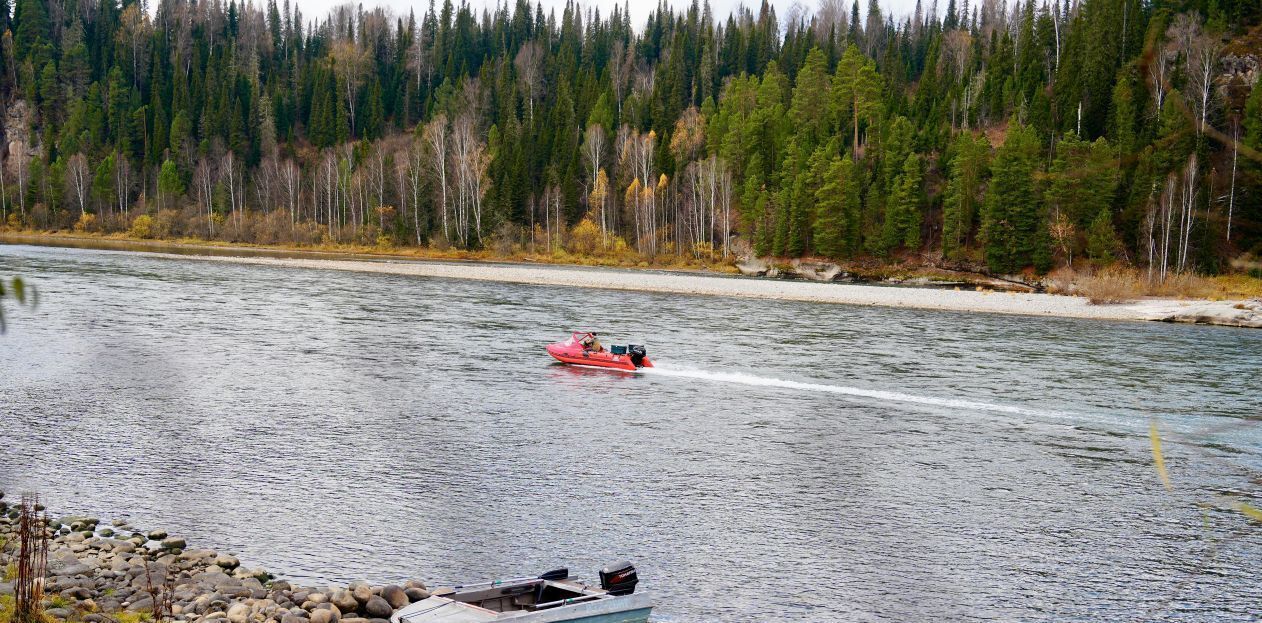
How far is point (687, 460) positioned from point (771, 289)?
50.0m

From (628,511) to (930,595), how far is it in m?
5.16

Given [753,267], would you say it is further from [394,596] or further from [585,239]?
[394,596]

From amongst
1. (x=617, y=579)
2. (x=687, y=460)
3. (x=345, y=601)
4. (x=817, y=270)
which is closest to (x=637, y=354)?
(x=687, y=460)

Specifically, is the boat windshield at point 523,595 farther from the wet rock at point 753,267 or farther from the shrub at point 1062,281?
the wet rock at point 753,267

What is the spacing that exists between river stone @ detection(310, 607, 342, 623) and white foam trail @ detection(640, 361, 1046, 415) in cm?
1891

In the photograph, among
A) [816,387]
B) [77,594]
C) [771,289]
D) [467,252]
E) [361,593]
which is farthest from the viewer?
[467,252]

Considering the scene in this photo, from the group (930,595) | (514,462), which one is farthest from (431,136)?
(930,595)

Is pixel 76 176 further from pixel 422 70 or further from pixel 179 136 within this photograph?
pixel 422 70

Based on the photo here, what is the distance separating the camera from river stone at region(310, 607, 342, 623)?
1035cm

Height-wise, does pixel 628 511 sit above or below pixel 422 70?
below

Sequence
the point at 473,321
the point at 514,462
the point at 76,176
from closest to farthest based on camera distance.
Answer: the point at 514,462 < the point at 473,321 < the point at 76,176

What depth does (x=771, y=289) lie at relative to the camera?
225 feet

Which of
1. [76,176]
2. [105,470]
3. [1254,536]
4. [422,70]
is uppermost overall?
[422,70]

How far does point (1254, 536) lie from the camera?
52.3ft
